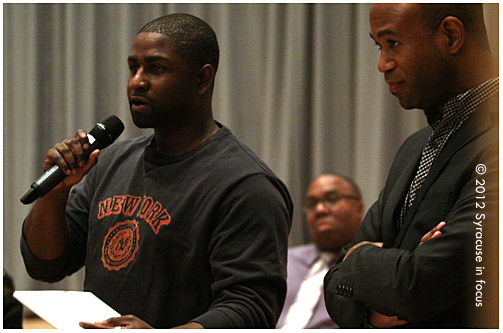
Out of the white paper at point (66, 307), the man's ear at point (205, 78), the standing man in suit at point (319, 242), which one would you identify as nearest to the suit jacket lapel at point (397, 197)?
the man's ear at point (205, 78)

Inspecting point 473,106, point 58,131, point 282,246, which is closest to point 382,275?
point 282,246

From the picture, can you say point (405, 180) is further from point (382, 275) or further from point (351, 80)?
point (351, 80)

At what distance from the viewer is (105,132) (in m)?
1.66

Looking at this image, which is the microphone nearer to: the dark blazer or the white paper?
the white paper

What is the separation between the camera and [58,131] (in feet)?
10.8

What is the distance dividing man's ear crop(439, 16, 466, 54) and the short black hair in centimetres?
59

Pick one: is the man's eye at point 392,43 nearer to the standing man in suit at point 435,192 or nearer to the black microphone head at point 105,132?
the standing man in suit at point 435,192

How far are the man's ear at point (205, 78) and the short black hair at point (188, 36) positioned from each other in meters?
0.01

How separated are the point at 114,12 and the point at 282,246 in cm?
214

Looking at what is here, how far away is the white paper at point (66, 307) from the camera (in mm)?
1409

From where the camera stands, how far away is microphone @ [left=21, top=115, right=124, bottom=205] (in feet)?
4.88

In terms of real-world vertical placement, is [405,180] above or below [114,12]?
below

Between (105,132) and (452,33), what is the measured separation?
2.86 ft

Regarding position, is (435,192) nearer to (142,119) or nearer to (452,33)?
(452,33)
